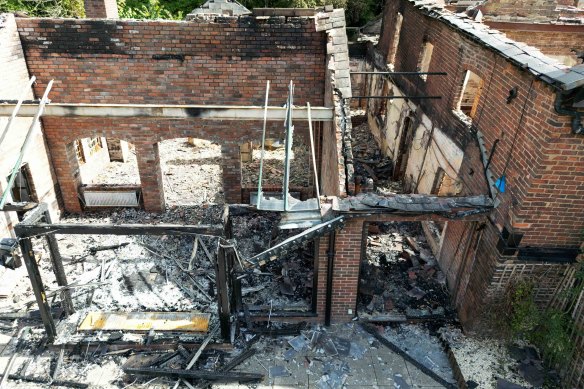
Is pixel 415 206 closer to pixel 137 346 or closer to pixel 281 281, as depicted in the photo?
pixel 281 281

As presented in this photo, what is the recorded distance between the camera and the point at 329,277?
24.2 feet

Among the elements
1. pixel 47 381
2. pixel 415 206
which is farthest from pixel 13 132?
pixel 415 206

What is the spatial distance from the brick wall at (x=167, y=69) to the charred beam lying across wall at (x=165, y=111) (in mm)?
2186

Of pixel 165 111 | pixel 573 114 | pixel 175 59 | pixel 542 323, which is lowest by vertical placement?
pixel 542 323

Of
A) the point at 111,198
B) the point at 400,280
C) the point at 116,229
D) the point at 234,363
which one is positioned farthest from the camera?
the point at 111,198

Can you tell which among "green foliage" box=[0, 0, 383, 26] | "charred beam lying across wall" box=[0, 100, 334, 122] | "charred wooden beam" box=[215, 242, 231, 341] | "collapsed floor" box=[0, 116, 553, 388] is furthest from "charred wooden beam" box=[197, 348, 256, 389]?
"green foliage" box=[0, 0, 383, 26]

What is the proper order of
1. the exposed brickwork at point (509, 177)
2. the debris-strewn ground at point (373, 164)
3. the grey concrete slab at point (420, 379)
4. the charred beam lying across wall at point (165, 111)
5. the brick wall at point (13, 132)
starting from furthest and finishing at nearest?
the debris-strewn ground at point (373, 164)
the brick wall at point (13, 132)
the charred beam lying across wall at point (165, 111)
the grey concrete slab at point (420, 379)
the exposed brickwork at point (509, 177)

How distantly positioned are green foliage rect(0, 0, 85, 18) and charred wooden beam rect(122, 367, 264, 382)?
16.9 meters

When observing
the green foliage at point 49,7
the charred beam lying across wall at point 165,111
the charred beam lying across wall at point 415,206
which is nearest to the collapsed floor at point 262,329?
the charred beam lying across wall at point 415,206

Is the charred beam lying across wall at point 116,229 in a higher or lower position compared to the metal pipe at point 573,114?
lower

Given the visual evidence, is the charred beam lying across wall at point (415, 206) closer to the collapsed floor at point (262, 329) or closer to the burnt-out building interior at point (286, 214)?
the burnt-out building interior at point (286, 214)

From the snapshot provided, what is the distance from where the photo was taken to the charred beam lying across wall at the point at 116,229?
6195 millimetres

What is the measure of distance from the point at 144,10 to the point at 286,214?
21452mm

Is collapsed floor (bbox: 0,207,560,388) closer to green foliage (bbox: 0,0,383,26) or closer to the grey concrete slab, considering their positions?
the grey concrete slab
